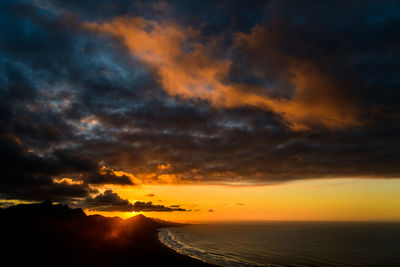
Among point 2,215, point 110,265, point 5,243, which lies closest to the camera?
point 110,265

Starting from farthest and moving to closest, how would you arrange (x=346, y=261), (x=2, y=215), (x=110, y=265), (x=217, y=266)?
(x=2, y=215) → (x=346, y=261) → (x=217, y=266) → (x=110, y=265)

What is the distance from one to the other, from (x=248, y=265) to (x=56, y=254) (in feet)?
162

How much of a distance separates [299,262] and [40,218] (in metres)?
140

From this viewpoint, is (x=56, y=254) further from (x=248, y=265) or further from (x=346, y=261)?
(x=346, y=261)

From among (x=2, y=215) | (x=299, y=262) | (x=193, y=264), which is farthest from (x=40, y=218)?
(x=299, y=262)

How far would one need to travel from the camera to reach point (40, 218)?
133375mm

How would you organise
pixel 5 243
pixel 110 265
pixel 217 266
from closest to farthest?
pixel 110 265
pixel 217 266
pixel 5 243

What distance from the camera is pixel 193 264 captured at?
57125 millimetres

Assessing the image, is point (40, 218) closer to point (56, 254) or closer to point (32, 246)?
point (32, 246)

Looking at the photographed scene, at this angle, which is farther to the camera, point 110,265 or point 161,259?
point 161,259

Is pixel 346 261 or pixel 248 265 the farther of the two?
pixel 346 261

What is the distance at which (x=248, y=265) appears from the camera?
2375 inches

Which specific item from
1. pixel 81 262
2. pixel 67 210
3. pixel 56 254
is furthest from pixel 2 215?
pixel 81 262

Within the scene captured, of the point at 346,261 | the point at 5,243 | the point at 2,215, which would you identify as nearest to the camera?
the point at 5,243
